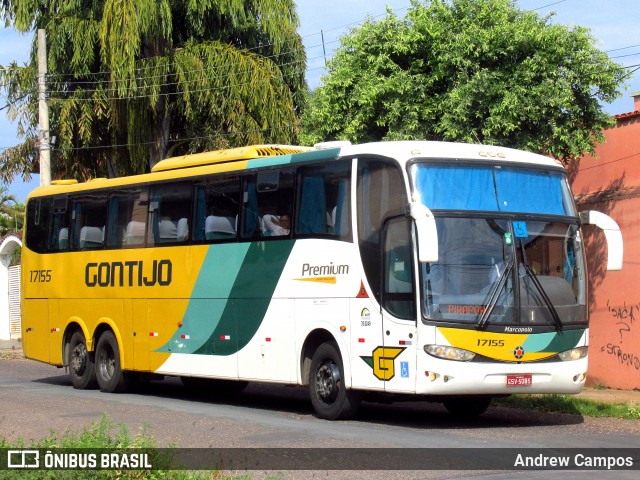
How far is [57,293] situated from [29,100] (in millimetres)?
8956

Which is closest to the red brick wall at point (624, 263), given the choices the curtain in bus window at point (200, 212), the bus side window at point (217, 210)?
the bus side window at point (217, 210)

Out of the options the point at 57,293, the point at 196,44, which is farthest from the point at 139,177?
the point at 196,44

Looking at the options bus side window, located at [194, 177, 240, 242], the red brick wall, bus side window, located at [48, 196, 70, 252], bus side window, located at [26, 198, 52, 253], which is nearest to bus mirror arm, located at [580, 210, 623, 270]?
the red brick wall

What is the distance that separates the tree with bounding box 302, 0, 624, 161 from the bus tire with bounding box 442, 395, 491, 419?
200 inches

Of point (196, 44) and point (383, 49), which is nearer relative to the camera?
point (383, 49)

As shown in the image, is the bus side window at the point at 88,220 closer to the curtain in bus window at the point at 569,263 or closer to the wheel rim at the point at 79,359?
the wheel rim at the point at 79,359

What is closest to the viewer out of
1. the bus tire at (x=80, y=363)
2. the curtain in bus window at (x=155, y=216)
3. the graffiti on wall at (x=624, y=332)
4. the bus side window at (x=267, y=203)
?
the bus side window at (x=267, y=203)

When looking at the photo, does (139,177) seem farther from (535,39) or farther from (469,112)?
(535,39)

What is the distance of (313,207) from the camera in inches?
570

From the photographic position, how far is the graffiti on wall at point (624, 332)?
17906mm

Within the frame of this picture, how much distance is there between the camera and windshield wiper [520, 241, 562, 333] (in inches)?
512

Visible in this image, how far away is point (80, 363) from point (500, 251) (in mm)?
9785

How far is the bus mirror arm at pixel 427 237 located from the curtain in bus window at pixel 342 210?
176 cm

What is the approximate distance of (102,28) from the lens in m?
25.2
